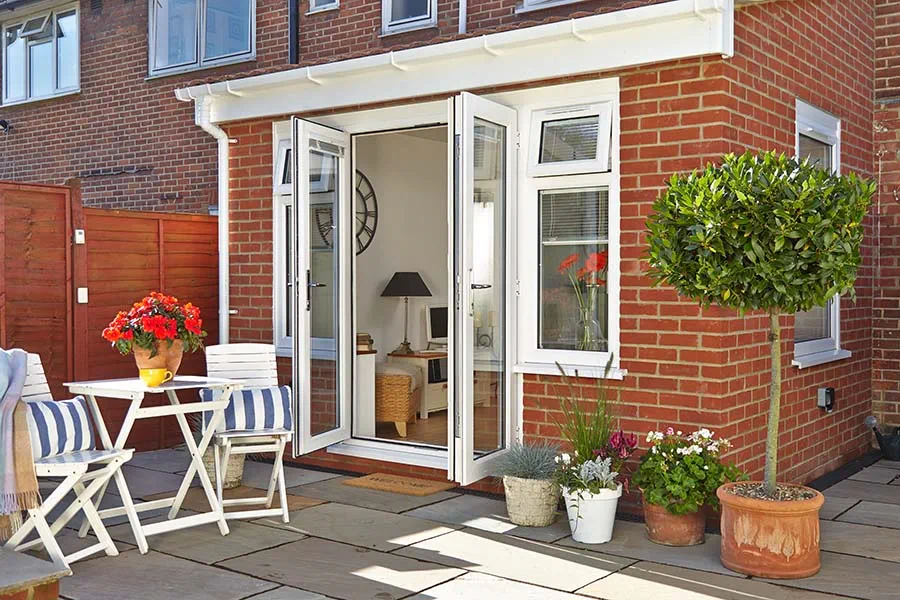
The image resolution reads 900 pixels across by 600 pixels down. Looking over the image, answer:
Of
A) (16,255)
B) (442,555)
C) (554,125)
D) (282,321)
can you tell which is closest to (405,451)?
(282,321)

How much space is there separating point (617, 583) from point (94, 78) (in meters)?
8.09

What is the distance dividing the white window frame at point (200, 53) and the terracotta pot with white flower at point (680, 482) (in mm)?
5770

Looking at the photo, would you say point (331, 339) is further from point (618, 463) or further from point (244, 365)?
point (618, 463)

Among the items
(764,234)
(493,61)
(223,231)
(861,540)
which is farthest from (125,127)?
(861,540)

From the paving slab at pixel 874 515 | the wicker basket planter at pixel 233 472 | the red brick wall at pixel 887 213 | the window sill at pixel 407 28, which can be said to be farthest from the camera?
the window sill at pixel 407 28

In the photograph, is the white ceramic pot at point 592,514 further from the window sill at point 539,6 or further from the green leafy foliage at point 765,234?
the window sill at point 539,6

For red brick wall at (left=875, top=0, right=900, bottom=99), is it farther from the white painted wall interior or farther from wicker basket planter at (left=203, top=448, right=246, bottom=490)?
wicker basket planter at (left=203, top=448, right=246, bottom=490)

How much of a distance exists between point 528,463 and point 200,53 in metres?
5.93

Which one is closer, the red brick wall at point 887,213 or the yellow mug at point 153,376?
the yellow mug at point 153,376

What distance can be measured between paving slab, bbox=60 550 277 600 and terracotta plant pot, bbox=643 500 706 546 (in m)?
1.83

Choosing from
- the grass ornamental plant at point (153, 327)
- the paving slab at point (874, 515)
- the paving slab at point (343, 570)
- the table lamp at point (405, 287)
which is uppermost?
the table lamp at point (405, 287)

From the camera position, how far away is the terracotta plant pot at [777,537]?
4.15 meters

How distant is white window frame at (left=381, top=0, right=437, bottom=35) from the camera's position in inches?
303

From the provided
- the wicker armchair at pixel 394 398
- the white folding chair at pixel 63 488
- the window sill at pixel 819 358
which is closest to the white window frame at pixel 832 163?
the window sill at pixel 819 358
